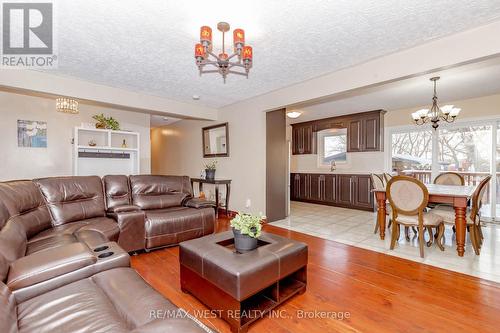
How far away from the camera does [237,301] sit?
1.56m

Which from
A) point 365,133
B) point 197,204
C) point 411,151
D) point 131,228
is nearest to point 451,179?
point 411,151

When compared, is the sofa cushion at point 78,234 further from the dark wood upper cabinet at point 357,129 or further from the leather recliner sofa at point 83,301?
the dark wood upper cabinet at point 357,129

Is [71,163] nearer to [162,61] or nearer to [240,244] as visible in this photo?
[162,61]

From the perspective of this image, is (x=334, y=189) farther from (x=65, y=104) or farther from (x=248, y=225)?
(x=65, y=104)

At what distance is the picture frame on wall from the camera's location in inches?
163

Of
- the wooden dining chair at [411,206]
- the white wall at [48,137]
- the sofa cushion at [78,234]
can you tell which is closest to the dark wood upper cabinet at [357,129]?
the wooden dining chair at [411,206]

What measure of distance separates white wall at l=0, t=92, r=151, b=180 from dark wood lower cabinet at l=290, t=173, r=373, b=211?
5.54 metres

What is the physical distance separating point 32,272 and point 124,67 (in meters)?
2.80

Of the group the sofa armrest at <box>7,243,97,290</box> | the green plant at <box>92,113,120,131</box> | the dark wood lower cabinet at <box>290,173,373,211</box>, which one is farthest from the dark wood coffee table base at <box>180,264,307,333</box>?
the dark wood lower cabinet at <box>290,173,373,211</box>

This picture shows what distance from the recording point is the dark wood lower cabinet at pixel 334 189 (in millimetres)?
5785

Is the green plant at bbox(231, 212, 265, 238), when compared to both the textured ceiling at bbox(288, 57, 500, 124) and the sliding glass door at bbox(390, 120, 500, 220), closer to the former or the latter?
the textured ceiling at bbox(288, 57, 500, 124)

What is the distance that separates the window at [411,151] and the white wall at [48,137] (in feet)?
22.7

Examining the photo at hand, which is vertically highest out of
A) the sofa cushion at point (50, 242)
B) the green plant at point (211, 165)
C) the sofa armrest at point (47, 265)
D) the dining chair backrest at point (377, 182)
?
the green plant at point (211, 165)

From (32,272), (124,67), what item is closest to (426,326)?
(32,272)
